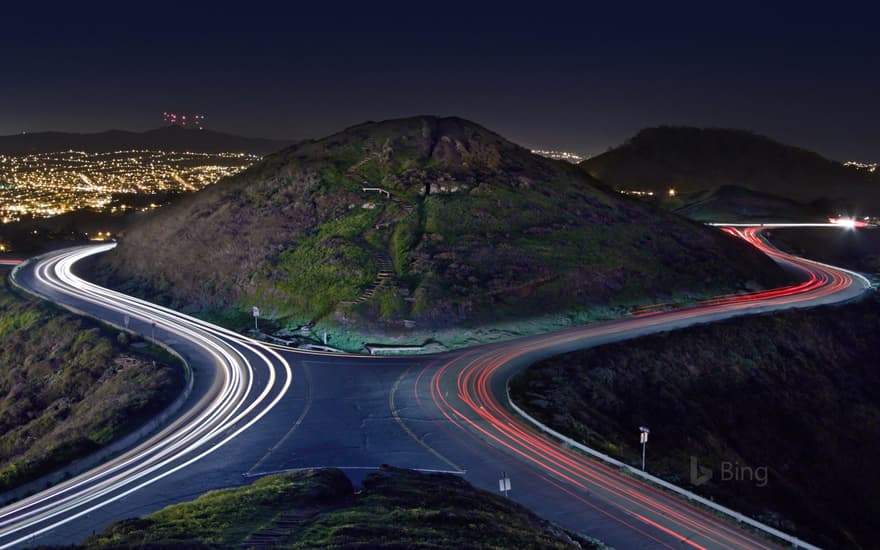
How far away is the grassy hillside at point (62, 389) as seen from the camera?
27.1 m

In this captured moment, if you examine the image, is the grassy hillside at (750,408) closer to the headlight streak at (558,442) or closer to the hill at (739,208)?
the headlight streak at (558,442)

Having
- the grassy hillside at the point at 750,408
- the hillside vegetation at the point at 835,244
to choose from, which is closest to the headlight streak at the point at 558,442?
the grassy hillside at the point at 750,408

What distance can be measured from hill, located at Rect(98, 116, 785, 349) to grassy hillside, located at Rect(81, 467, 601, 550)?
23226 mm

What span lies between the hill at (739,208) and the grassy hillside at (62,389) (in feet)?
330

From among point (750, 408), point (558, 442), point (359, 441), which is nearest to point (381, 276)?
point (359, 441)

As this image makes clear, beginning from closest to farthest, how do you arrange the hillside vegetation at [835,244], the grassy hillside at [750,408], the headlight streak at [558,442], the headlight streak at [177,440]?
1. the headlight streak at [558,442]
2. the headlight streak at [177,440]
3. the grassy hillside at [750,408]
4. the hillside vegetation at [835,244]

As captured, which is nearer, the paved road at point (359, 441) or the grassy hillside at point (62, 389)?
the paved road at point (359, 441)

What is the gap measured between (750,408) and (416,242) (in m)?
28.9

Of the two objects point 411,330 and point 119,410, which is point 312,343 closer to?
point 411,330

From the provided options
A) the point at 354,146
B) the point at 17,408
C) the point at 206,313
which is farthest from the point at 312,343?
the point at 354,146

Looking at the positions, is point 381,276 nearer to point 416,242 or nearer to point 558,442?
point 416,242

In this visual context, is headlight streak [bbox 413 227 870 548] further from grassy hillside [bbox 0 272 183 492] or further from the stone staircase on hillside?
grassy hillside [bbox 0 272 183 492]

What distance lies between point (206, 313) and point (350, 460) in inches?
1249

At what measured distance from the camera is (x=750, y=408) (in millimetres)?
38906
